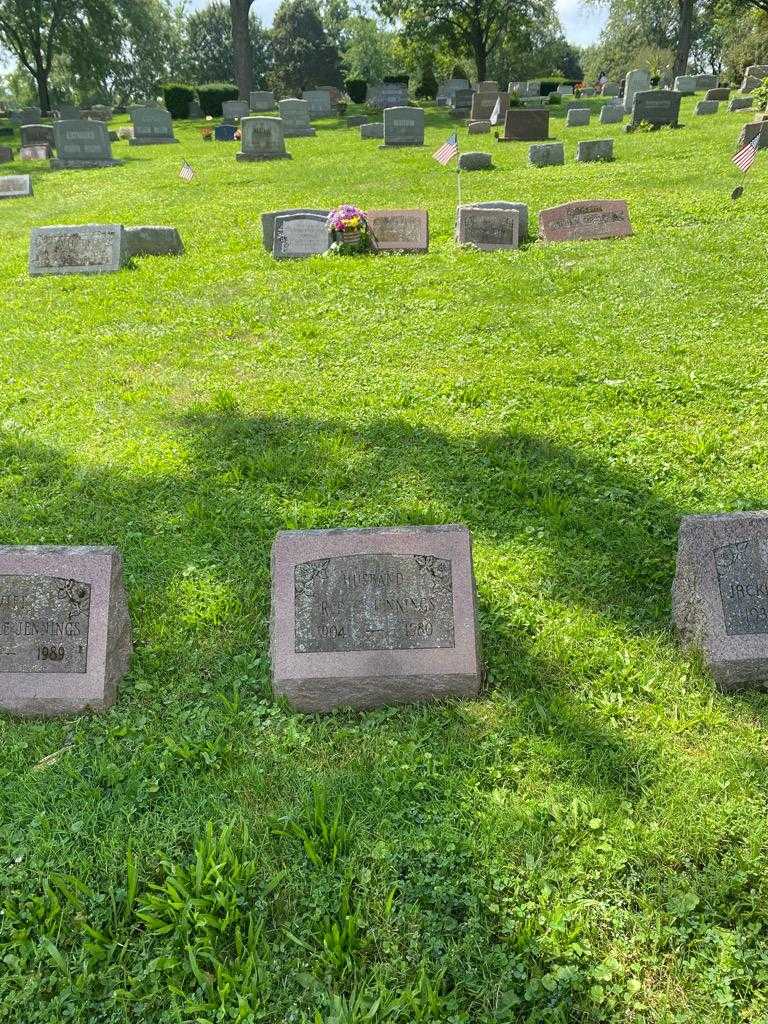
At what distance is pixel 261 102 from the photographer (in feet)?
110

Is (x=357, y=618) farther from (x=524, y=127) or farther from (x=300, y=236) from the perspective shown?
(x=524, y=127)

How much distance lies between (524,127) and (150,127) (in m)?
13.1

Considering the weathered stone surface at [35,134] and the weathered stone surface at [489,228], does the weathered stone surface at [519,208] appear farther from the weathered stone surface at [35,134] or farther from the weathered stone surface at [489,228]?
the weathered stone surface at [35,134]

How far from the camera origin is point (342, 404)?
6.30 meters

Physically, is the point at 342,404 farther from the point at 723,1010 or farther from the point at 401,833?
the point at 723,1010

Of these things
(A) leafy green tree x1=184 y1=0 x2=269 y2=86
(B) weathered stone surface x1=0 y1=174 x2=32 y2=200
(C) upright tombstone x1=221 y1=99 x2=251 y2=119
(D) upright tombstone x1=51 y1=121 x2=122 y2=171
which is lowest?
(B) weathered stone surface x1=0 y1=174 x2=32 y2=200

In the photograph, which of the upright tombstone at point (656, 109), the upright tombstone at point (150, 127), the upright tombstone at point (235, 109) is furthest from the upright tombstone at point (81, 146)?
the upright tombstone at point (656, 109)

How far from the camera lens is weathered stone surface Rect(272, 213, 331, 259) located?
1072 cm

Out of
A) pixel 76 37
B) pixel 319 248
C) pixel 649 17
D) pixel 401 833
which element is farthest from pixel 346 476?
pixel 649 17

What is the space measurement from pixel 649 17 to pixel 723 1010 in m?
76.7

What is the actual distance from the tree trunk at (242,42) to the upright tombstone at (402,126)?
1481 centimetres

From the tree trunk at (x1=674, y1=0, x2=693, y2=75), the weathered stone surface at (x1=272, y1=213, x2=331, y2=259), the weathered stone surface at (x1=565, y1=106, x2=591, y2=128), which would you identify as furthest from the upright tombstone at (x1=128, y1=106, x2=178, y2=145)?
the tree trunk at (x1=674, y1=0, x2=693, y2=75)

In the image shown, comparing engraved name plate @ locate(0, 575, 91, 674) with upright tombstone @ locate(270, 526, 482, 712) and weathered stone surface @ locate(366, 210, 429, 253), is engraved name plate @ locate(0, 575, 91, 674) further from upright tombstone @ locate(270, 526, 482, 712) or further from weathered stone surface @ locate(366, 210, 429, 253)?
weathered stone surface @ locate(366, 210, 429, 253)

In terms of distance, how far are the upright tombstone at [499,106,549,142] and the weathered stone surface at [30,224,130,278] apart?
15.4 metres
